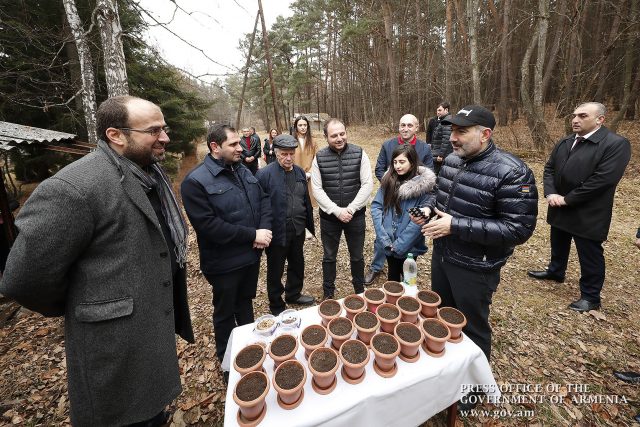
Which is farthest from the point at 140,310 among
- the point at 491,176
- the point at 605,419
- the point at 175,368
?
the point at 605,419

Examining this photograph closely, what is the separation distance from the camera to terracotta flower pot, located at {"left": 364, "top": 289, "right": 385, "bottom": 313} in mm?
2061

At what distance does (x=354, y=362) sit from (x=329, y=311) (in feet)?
1.67

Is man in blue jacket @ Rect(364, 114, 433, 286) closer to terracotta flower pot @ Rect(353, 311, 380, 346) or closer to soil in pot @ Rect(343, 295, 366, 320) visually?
soil in pot @ Rect(343, 295, 366, 320)

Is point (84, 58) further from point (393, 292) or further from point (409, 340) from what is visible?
point (409, 340)

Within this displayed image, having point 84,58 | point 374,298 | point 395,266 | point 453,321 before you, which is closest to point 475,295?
point 453,321

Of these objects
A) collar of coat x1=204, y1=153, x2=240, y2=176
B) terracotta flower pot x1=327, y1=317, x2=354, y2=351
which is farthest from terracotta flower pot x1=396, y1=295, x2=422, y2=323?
collar of coat x1=204, y1=153, x2=240, y2=176

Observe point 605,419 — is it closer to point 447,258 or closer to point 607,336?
point 607,336

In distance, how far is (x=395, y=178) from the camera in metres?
3.28

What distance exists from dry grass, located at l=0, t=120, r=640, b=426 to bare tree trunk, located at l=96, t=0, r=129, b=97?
3.43 meters

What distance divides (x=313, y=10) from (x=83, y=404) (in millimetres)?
27291

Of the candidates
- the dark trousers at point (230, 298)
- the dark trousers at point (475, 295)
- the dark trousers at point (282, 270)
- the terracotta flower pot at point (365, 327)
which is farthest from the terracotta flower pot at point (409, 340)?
the dark trousers at point (282, 270)

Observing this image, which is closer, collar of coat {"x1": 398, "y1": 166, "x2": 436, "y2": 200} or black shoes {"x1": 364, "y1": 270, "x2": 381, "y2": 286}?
collar of coat {"x1": 398, "y1": 166, "x2": 436, "y2": 200}

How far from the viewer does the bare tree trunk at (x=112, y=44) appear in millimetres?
3936

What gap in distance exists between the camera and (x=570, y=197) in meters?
3.28
